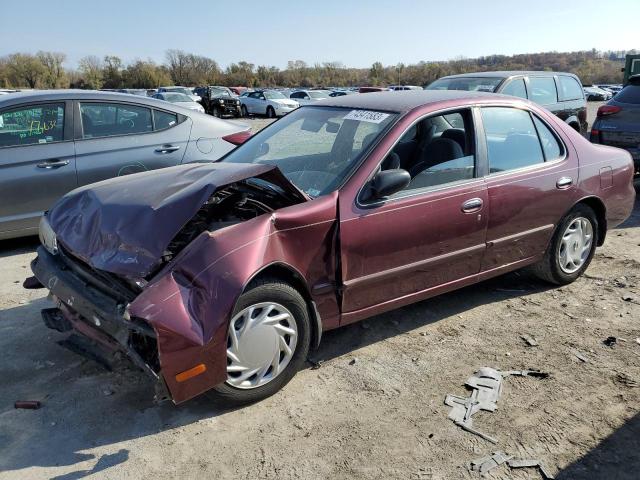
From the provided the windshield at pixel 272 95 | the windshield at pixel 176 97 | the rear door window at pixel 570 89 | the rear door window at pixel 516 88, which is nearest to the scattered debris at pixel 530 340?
the rear door window at pixel 516 88

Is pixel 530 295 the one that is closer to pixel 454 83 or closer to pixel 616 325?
pixel 616 325

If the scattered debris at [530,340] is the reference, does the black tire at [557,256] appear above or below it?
above

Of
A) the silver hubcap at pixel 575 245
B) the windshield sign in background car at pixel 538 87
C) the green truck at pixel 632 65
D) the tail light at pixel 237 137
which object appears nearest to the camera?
the silver hubcap at pixel 575 245

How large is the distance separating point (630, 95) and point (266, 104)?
23225mm

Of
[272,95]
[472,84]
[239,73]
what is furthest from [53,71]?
[472,84]

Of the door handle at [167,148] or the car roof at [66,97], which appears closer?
the car roof at [66,97]

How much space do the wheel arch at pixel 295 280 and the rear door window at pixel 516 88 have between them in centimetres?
722

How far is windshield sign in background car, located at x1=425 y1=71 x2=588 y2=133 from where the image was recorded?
9.21m

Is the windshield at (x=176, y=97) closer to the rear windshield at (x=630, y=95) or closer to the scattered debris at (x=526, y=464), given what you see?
the rear windshield at (x=630, y=95)

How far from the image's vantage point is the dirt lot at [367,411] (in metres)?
2.60

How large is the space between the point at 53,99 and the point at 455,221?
427 cm

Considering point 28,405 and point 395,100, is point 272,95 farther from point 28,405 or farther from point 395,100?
point 28,405

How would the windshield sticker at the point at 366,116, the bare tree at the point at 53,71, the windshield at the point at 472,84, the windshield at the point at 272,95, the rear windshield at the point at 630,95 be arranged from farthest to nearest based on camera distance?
1. the bare tree at the point at 53,71
2. the windshield at the point at 272,95
3. the windshield at the point at 472,84
4. the rear windshield at the point at 630,95
5. the windshield sticker at the point at 366,116

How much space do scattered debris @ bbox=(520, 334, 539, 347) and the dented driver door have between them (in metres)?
4.03
